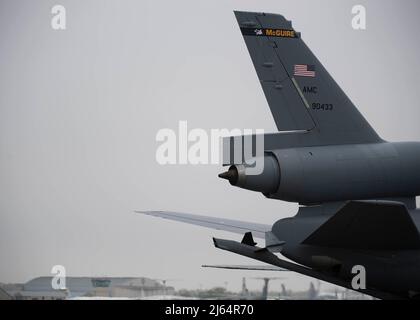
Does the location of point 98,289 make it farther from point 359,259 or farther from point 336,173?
point 336,173

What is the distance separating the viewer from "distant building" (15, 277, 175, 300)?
1505 cm

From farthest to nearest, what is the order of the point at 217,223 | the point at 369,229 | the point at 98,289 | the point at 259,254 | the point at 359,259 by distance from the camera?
1. the point at 217,223
2. the point at 98,289
3. the point at 359,259
4. the point at 259,254
5. the point at 369,229

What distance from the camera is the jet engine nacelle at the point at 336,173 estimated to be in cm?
1301

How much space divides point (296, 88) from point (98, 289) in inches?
250

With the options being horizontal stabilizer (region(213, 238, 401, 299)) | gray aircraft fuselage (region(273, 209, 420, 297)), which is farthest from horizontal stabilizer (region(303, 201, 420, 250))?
horizontal stabilizer (region(213, 238, 401, 299))

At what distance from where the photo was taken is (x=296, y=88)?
14000mm

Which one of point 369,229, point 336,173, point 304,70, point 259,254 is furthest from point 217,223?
point 369,229

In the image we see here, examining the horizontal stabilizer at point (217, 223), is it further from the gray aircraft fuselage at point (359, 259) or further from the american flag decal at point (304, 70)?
the american flag decal at point (304, 70)
